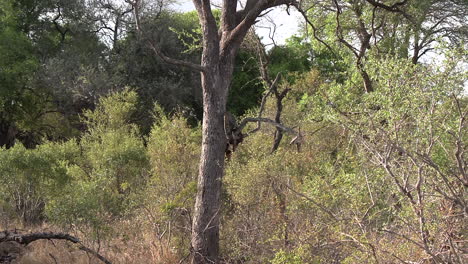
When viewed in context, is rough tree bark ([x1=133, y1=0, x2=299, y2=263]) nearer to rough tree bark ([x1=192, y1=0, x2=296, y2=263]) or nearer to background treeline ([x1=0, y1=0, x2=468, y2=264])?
rough tree bark ([x1=192, y1=0, x2=296, y2=263])

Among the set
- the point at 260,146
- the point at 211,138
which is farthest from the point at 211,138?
the point at 260,146

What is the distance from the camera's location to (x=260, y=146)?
11680mm

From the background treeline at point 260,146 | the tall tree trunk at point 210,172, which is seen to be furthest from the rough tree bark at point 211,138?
the background treeline at point 260,146

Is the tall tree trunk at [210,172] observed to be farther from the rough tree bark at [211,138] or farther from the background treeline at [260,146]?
the background treeline at [260,146]

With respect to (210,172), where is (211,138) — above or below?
above

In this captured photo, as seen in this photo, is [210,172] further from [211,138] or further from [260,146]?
[260,146]

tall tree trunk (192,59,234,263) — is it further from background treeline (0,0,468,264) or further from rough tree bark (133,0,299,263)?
background treeline (0,0,468,264)

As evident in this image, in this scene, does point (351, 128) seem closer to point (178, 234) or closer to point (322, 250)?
point (322, 250)

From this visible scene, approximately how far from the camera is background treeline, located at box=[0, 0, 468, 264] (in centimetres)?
502

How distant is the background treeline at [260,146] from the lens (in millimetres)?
5020

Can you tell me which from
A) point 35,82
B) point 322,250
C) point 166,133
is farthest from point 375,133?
point 35,82

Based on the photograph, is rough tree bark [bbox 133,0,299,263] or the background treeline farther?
rough tree bark [bbox 133,0,299,263]

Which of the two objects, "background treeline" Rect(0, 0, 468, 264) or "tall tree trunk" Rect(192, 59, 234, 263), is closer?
"background treeline" Rect(0, 0, 468, 264)

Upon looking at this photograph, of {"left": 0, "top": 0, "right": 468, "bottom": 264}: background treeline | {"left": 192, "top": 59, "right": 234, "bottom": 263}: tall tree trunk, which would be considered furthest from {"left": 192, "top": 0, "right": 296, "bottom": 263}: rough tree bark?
{"left": 0, "top": 0, "right": 468, "bottom": 264}: background treeline
